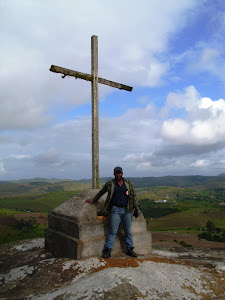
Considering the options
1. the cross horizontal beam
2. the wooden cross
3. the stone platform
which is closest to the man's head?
the stone platform

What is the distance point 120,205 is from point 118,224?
0.51 meters

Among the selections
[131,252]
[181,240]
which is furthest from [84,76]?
[181,240]

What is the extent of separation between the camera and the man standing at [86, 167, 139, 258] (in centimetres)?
603

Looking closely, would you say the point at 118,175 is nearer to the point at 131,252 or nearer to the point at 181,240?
the point at 131,252

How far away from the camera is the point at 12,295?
15.8 ft

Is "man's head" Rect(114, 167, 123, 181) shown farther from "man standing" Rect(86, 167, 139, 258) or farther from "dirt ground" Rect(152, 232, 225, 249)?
"dirt ground" Rect(152, 232, 225, 249)

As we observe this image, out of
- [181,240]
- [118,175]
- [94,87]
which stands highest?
[94,87]

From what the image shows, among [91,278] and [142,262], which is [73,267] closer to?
[91,278]

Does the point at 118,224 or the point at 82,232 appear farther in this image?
the point at 118,224

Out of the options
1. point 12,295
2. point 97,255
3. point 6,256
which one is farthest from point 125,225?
point 6,256

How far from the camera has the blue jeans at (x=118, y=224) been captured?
5.92m

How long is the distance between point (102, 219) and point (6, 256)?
166 inches

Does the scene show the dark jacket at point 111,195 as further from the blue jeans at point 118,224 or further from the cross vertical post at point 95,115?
the cross vertical post at point 95,115

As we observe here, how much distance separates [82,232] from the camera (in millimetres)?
5859
